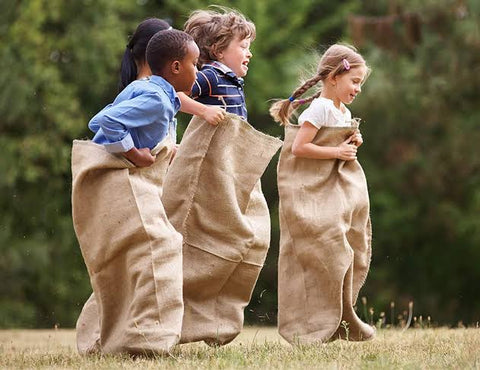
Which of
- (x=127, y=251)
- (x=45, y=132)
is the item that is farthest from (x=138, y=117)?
(x=45, y=132)

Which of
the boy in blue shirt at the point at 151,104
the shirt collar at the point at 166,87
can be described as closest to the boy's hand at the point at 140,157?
the boy in blue shirt at the point at 151,104

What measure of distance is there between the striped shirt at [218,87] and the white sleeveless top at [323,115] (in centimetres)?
35

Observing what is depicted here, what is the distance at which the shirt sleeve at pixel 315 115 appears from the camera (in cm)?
614

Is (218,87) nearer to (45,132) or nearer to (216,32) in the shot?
(216,32)

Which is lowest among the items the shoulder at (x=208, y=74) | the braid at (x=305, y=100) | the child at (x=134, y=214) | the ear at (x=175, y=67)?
the child at (x=134, y=214)

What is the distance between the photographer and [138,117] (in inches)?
207

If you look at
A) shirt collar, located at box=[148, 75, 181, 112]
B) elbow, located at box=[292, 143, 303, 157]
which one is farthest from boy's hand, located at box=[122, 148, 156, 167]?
elbow, located at box=[292, 143, 303, 157]

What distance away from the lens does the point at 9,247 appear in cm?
1959

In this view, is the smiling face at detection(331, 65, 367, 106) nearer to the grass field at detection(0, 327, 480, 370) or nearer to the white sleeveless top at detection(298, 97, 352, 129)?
the white sleeveless top at detection(298, 97, 352, 129)

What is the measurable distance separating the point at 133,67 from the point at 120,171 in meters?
0.82

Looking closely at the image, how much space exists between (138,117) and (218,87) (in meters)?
0.95

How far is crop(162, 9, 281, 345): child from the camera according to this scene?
19.8 ft

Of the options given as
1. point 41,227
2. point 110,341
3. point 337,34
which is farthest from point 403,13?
point 110,341

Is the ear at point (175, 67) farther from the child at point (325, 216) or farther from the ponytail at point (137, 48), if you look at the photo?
the child at point (325, 216)
